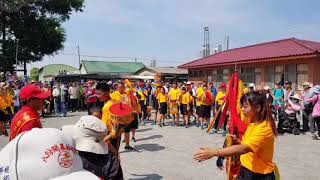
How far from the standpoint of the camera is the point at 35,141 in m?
1.27

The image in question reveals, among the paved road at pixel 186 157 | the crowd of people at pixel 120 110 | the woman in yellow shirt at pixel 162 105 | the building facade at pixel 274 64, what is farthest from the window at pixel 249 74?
the paved road at pixel 186 157

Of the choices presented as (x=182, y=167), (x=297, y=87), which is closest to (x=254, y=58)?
(x=297, y=87)

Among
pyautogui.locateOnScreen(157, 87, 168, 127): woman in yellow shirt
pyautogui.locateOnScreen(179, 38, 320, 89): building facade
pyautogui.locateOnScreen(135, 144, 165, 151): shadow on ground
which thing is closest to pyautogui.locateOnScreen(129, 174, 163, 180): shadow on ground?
pyautogui.locateOnScreen(135, 144, 165, 151): shadow on ground

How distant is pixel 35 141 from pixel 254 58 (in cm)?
1998

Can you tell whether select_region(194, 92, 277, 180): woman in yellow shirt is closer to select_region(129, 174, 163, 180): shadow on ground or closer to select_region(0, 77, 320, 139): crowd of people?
select_region(129, 174, 163, 180): shadow on ground

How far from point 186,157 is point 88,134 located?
4.89 meters

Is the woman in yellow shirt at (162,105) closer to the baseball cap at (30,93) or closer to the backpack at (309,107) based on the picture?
the backpack at (309,107)

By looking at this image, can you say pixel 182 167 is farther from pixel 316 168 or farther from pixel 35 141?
pixel 35 141

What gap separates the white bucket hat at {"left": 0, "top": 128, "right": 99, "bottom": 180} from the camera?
47.9 inches

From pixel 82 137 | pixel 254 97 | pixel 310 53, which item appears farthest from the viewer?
pixel 310 53

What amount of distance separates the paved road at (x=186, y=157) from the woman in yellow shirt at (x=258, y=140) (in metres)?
3.33

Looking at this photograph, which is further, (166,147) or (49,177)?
(166,147)

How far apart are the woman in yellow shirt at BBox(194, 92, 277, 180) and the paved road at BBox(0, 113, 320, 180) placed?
10.9 ft

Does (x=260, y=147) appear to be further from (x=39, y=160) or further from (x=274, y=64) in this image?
(x=274, y=64)
